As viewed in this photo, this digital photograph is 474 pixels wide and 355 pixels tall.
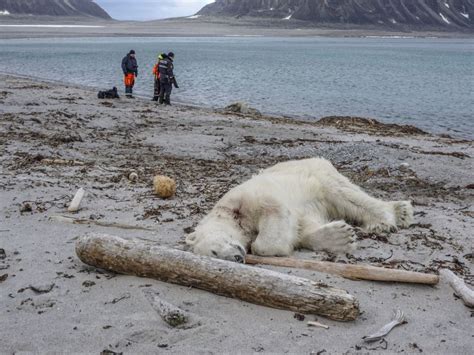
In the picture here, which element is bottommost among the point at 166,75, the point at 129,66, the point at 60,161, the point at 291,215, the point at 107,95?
the point at 107,95

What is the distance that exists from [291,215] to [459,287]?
1.70 metres

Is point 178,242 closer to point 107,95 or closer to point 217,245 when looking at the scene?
point 217,245

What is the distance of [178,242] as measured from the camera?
5.44 metres

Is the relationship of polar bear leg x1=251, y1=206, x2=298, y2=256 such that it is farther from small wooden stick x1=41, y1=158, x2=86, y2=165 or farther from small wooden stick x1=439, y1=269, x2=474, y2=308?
small wooden stick x1=41, y1=158, x2=86, y2=165

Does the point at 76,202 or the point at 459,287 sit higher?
the point at 459,287

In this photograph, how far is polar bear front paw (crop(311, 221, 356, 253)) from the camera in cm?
525

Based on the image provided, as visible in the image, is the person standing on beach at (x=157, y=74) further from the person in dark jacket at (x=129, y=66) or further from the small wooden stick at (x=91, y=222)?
the small wooden stick at (x=91, y=222)

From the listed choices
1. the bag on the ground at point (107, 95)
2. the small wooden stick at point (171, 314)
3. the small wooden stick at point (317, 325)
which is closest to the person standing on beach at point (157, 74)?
the bag on the ground at point (107, 95)

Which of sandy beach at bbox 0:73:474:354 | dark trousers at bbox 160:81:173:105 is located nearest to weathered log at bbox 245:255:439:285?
sandy beach at bbox 0:73:474:354

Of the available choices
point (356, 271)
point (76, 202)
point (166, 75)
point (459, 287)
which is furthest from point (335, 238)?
point (166, 75)

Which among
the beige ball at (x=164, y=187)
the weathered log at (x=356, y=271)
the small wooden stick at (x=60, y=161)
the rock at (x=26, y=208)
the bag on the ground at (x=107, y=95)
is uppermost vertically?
the weathered log at (x=356, y=271)

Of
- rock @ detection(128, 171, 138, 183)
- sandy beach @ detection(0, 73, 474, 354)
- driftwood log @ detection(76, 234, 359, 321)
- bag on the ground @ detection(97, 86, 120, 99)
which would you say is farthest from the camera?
bag on the ground @ detection(97, 86, 120, 99)

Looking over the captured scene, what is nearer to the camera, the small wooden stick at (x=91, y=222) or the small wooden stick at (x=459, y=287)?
the small wooden stick at (x=459, y=287)

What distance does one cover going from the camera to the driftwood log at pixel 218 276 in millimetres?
3775
